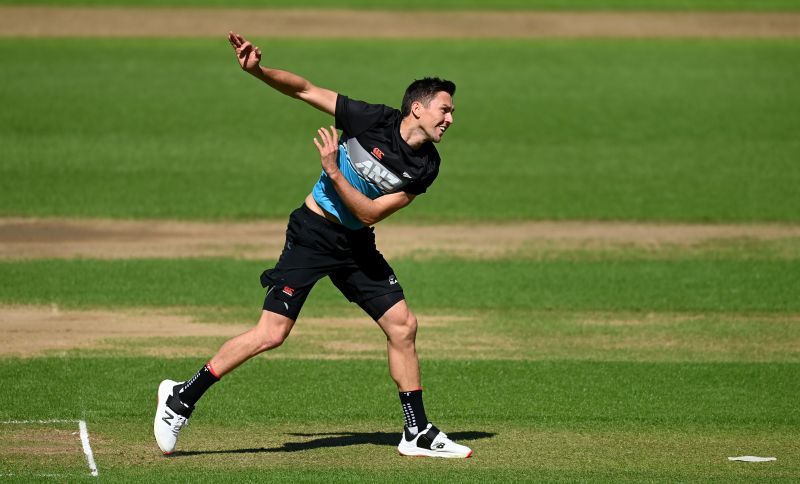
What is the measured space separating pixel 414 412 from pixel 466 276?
23.1ft

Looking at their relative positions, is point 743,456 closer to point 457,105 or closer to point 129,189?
point 129,189

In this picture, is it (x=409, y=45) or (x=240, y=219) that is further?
(x=409, y=45)

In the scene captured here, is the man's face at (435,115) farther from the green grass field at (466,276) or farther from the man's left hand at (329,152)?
the green grass field at (466,276)

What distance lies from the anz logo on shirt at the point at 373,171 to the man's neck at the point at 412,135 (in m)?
0.26

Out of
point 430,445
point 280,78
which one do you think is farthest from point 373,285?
point 280,78

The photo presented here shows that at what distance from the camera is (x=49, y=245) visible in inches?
711

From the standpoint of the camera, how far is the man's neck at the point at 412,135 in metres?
9.60

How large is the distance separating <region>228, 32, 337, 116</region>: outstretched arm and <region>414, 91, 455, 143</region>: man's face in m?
0.66

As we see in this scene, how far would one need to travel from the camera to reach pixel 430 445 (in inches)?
385

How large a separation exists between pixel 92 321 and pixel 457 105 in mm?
14937

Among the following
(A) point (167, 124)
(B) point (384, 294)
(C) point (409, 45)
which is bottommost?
(B) point (384, 294)

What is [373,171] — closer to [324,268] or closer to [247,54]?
[324,268]

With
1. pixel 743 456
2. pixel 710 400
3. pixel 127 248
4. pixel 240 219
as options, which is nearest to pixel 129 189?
pixel 240 219

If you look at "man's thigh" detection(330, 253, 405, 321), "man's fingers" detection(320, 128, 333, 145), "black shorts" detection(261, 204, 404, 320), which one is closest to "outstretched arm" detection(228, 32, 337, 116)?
"man's fingers" detection(320, 128, 333, 145)
